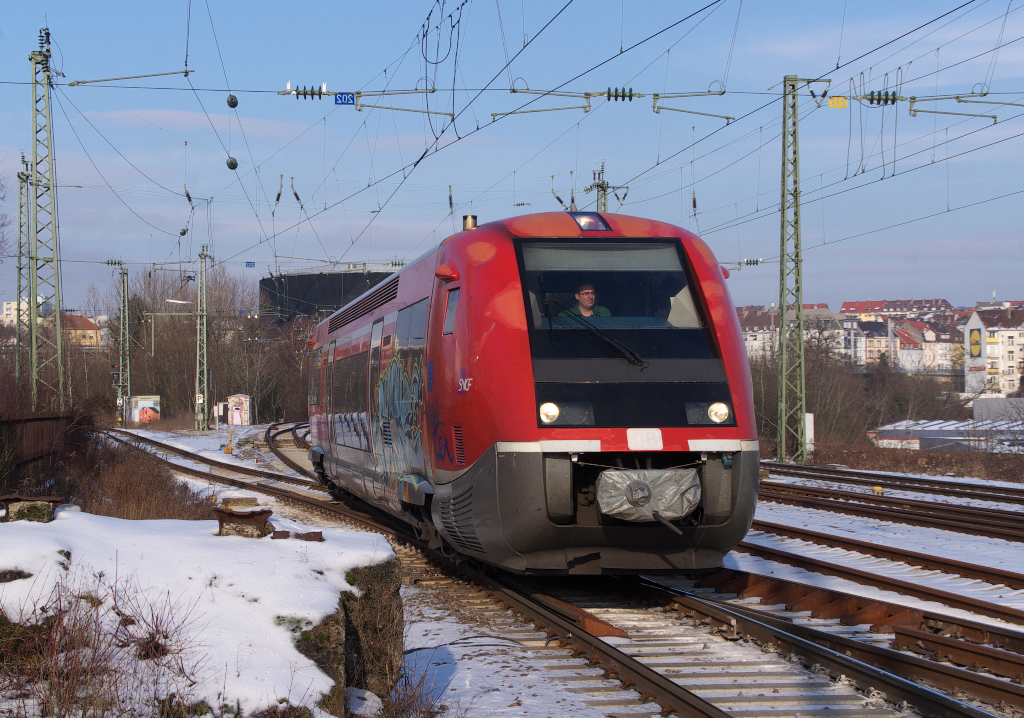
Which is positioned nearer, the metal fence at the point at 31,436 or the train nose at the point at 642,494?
the train nose at the point at 642,494

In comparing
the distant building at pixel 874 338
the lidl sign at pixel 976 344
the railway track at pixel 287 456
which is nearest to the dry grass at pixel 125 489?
the railway track at pixel 287 456

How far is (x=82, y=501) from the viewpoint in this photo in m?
12.8

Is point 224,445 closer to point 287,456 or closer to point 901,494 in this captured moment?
point 287,456

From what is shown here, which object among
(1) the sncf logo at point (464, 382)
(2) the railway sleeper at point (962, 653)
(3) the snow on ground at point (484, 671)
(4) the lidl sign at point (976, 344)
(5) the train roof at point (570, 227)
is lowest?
(3) the snow on ground at point (484, 671)

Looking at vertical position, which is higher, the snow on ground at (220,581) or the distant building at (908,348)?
the distant building at (908,348)

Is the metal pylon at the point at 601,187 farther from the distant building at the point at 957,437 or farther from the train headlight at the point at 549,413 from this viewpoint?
the train headlight at the point at 549,413

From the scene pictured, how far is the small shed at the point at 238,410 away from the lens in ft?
157

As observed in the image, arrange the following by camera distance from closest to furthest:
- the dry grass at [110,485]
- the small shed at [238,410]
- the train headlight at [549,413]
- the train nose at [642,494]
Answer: the train nose at [642,494]
the train headlight at [549,413]
the dry grass at [110,485]
the small shed at [238,410]

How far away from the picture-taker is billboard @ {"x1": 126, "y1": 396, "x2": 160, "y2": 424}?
160ft

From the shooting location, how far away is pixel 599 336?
7.60m

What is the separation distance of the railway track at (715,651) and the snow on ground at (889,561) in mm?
977

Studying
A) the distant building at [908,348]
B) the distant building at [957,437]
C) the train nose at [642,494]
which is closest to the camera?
the train nose at [642,494]

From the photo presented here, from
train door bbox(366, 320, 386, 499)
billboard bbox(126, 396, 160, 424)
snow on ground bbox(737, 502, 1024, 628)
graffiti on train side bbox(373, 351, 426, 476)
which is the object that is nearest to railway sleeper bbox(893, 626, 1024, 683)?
snow on ground bbox(737, 502, 1024, 628)

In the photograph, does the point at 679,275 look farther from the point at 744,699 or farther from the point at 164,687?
the point at 164,687
